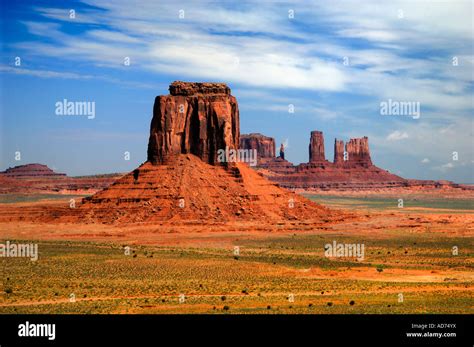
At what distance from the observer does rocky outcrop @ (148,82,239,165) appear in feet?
302

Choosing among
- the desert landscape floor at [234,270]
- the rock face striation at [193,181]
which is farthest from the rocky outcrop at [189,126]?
the desert landscape floor at [234,270]

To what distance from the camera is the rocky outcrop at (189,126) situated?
3622 inches

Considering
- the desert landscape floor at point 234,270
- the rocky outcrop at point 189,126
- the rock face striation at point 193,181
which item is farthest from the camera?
the rocky outcrop at point 189,126

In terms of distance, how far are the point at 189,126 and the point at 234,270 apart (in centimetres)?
4659

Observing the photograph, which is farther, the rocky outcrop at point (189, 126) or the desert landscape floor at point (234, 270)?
the rocky outcrop at point (189, 126)

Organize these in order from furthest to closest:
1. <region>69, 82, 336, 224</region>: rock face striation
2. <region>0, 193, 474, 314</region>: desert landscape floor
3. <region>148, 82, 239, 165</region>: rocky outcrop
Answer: <region>148, 82, 239, 165</region>: rocky outcrop, <region>69, 82, 336, 224</region>: rock face striation, <region>0, 193, 474, 314</region>: desert landscape floor

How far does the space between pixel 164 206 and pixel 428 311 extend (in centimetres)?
5690

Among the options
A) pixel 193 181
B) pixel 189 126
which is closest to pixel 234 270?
pixel 193 181

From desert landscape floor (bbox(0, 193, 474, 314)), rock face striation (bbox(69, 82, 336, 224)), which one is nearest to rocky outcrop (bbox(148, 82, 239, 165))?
rock face striation (bbox(69, 82, 336, 224))

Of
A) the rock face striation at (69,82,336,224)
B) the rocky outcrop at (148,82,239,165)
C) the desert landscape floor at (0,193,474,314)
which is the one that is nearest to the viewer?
the desert landscape floor at (0,193,474,314)

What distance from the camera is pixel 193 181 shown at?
87.9m

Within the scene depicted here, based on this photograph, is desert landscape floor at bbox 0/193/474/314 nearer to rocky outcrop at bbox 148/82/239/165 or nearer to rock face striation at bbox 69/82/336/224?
rock face striation at bbox 69/82/336/224

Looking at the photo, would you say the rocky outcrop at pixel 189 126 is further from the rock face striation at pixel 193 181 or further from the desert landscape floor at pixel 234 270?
the desert landscape floor at pixel 234 270
